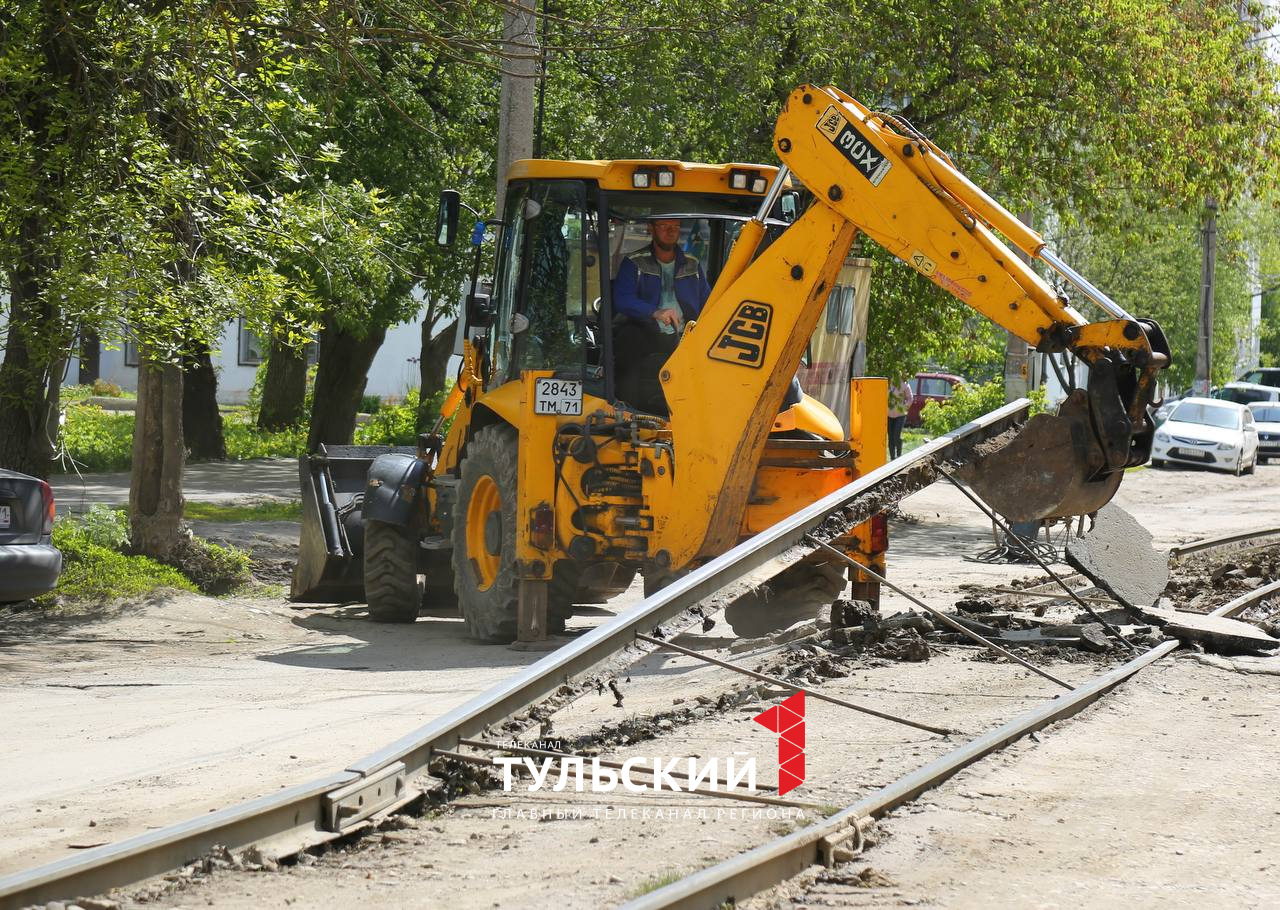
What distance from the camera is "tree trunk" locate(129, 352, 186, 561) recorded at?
13539mm

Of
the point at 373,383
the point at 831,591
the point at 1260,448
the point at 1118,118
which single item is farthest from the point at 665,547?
the point at 373,383

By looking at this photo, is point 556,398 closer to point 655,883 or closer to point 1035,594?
point 1035,594

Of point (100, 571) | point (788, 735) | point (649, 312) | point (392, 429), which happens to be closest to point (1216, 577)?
point (649, 312)

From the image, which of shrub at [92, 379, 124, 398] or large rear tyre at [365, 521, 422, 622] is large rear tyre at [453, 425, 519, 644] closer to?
large rear tyre at [365, 521, 422, 622]

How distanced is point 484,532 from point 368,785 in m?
6.26

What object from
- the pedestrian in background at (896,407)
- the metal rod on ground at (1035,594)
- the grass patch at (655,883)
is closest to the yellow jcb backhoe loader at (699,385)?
the metal rod on ground at (1035,594)

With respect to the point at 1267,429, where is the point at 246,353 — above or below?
above

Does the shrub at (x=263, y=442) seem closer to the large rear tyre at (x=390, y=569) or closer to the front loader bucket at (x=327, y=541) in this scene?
the front loader bucket at (x=327, y=541)

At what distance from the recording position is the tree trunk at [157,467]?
13.5 m

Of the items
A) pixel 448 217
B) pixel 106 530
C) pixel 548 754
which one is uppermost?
pixel 448 217

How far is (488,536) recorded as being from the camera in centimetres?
1146

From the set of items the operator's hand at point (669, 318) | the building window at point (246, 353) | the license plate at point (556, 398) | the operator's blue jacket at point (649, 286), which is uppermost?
the building window at point (246, 353)

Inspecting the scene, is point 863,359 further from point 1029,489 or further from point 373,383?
point 373,383

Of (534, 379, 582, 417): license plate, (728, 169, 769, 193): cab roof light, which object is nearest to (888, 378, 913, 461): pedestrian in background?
(728, 169, 769, 193): cab roof light
